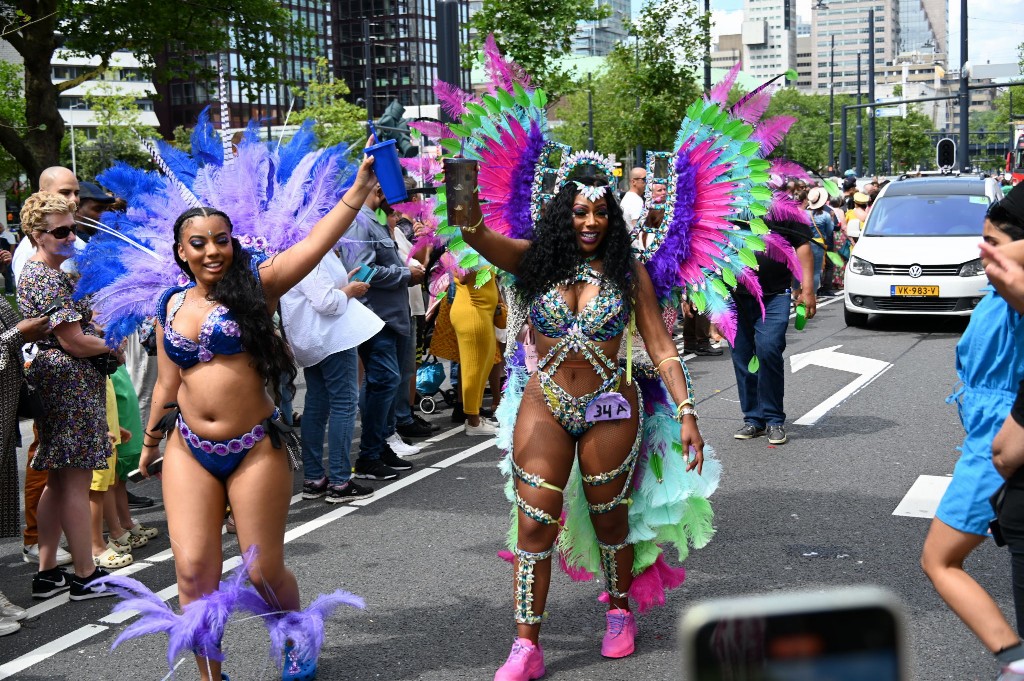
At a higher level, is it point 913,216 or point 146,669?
point 913,216

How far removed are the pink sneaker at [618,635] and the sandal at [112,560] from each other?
8.76ft

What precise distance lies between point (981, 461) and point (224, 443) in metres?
2.49

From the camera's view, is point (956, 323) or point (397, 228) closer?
point (397, 228)

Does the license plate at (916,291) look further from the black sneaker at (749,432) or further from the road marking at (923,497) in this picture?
the road marking at (923,497)

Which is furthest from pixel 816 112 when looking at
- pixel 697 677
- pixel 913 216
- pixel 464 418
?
pixel 697 677

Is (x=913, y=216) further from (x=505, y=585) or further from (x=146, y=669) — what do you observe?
(x=146, y=669)

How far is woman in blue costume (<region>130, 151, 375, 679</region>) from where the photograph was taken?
4.01 meters

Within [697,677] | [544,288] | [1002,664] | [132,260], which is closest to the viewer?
[697,677]

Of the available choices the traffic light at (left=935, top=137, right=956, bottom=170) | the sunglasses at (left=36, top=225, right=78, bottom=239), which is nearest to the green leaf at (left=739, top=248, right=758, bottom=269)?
the sunglasses at (left=36, top=225, right=78, bottom=239)

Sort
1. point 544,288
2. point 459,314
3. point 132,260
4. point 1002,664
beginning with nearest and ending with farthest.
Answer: point 1002,664 < point 544,288 < point 132,260 < point 459,314

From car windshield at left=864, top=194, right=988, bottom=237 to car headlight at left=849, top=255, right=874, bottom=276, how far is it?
0.75 metres

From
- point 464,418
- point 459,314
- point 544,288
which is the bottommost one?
point 464,418

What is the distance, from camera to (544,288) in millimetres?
4477

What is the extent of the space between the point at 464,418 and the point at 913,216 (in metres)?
8.21
